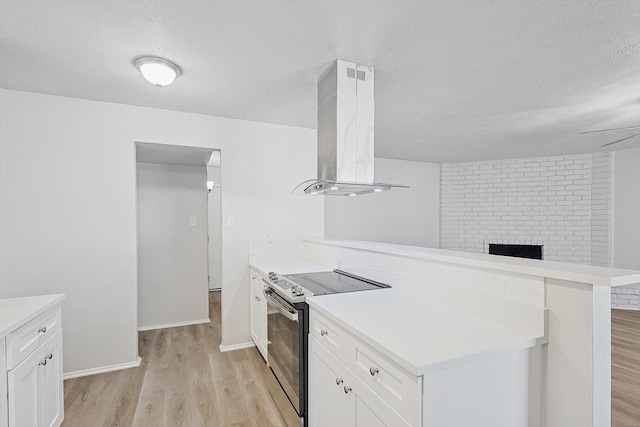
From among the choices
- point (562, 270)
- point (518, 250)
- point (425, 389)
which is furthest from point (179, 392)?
point (518, 250)

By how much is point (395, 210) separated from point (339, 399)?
4.40 meters

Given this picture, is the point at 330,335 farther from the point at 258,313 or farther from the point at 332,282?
the point at 258,313

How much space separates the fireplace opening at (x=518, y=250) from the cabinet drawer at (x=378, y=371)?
16.0 feet

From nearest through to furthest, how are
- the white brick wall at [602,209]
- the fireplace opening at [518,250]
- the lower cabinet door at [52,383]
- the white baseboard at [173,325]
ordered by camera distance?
the lower cabinet door at [52,383]
the white baseboard at [173,325]
the white brick wall at [602,209]
the fireplace opening at [518,250]

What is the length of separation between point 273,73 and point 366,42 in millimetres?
716

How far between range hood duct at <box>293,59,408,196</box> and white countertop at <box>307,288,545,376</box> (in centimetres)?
77

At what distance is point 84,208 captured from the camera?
2.64 meters

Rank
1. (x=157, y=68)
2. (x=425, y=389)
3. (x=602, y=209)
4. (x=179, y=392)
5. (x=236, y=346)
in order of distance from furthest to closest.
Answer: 1. (x=602, y=209)
2. (x=236, y=346)
3. (x=179, y=392)
4. (x=157, y=68)
5. (x=425, y=389)

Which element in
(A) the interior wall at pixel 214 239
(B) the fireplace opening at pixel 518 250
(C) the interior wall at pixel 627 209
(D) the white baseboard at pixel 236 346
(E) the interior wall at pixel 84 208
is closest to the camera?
(E) the interior wall at pixel 84 208

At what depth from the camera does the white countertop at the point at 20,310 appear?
139 cm

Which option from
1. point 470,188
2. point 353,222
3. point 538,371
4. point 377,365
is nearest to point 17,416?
point 377,365

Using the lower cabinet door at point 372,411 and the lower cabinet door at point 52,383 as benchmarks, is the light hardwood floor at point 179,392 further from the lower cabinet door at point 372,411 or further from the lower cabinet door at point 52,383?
the lower cabinet door at point 372,411

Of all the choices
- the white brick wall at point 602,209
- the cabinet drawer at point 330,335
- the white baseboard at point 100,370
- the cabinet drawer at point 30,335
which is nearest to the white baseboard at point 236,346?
the white baseboard at point 100,370

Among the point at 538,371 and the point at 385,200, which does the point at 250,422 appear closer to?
the point at 538,371
